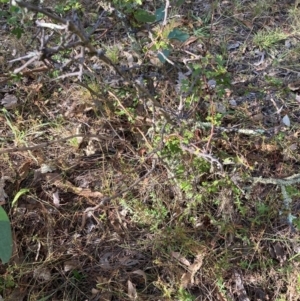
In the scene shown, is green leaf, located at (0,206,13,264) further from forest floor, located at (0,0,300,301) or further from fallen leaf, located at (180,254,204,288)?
fallen leaf, located at (180,254,204,288)

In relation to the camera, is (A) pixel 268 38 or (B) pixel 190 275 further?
(A) pixel 268 38

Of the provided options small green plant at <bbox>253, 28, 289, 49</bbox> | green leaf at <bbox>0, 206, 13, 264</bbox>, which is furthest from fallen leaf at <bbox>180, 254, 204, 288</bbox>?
small green plant at <bbox>253, 28, 289, 49</bbox>

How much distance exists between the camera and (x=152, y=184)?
6.63 feet

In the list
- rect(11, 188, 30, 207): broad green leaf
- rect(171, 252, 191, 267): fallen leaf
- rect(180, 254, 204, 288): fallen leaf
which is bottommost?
rect(180, 254, 204, 288): fallen leaf

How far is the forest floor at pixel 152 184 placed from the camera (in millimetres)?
1857

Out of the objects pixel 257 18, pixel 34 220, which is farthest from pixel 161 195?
pixel 257 18

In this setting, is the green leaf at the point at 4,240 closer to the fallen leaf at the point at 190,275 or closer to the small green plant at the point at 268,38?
the fallen leaf at the point at 190,275

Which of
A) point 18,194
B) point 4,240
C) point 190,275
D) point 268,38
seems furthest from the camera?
point 268,38

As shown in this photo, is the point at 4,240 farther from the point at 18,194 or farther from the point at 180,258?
the point at 180,258

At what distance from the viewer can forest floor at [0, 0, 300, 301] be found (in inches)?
73.1

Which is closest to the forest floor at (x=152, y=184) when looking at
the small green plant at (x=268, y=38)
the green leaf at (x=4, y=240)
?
the small green plant at (x=268, y=38)

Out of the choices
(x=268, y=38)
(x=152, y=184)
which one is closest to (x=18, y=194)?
(x=152, y=184)

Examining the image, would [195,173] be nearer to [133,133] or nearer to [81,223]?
[133,133]

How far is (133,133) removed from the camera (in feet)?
7.16
